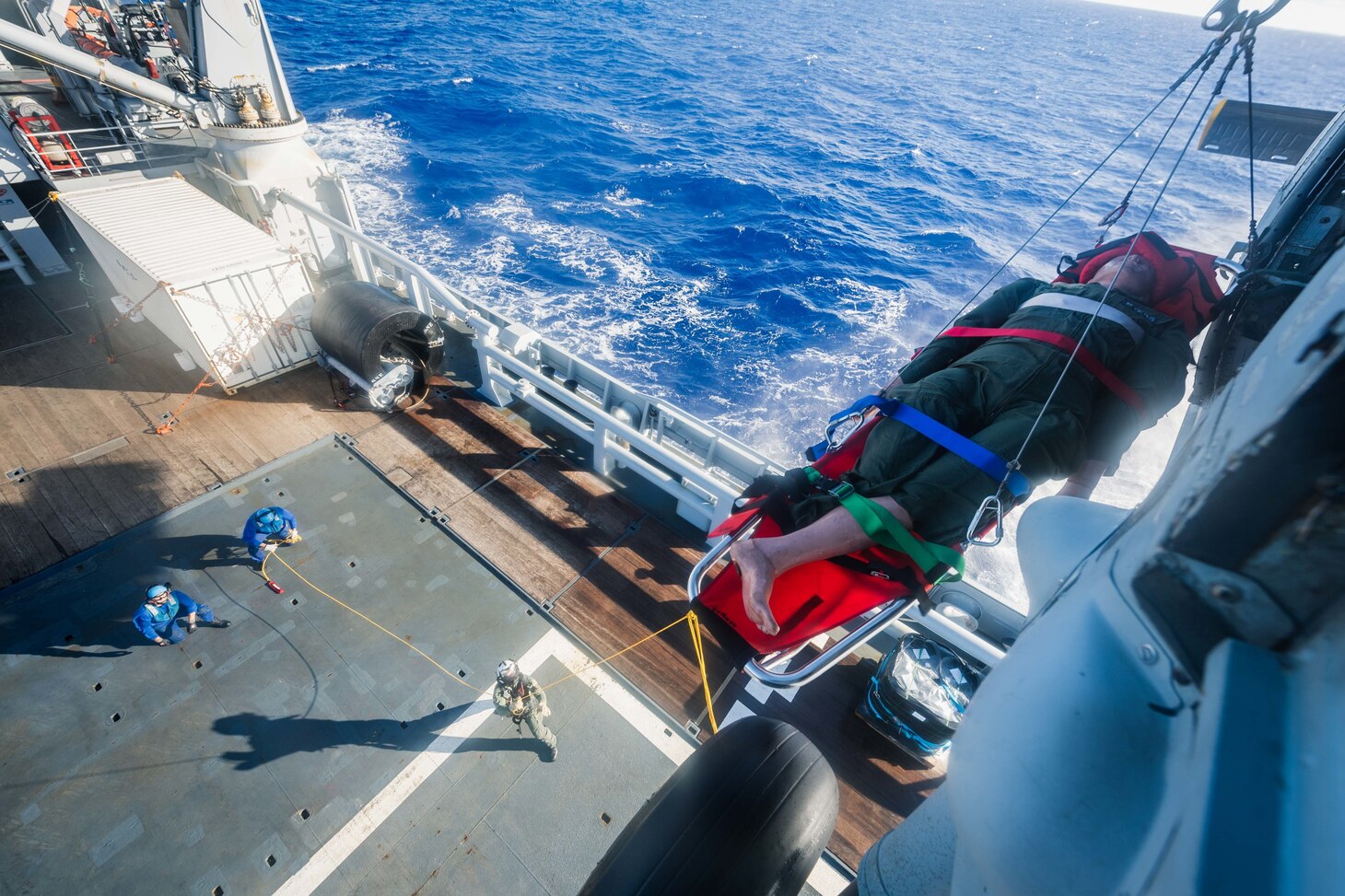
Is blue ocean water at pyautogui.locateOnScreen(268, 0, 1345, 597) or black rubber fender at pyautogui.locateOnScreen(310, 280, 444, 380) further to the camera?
blue ocean water at pyautogui.locateOnScreen(268, 0, 1345, 597)

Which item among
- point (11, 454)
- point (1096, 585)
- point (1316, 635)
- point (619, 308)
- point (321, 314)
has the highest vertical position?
point (1316, 635)

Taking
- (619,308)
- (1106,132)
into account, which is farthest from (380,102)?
(1106,132)

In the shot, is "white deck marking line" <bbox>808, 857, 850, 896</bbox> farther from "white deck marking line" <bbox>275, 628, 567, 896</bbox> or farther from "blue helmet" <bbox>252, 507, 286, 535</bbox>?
"blue helmet" <bbox>252, 507, 286, 535</bbox>

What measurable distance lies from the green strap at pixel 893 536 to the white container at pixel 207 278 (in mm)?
8725

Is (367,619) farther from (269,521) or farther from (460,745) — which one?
(460,745)

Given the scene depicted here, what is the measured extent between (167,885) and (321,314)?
6570mm

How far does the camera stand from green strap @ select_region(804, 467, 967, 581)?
112 inches

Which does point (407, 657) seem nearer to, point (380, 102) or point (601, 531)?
point (601, 531)

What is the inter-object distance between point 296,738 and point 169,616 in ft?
5.68

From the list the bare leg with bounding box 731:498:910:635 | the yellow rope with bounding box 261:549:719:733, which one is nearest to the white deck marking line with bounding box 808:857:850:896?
the yellow rope with bounding box 261:549:719:733

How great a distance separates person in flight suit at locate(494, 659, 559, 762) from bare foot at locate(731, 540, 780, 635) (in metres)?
2.76

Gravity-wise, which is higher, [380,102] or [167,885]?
[167,885]

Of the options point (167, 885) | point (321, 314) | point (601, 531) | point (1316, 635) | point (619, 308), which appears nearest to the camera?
point (1316, 635)

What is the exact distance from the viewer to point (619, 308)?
1886cm
